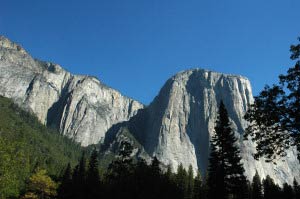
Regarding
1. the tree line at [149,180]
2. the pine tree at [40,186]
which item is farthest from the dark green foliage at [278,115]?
the pine tree at [40,186]

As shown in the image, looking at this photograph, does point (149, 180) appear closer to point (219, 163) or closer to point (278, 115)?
point (219, 163)

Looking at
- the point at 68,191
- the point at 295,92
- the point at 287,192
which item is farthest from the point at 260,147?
the point at 287,192

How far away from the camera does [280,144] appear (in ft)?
79.0

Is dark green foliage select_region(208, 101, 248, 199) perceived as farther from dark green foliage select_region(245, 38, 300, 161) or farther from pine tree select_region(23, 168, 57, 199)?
pine tree select_region(23, 168, 57, 199)

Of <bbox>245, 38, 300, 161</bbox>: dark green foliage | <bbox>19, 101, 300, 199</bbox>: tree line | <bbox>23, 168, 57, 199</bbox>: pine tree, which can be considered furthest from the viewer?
<bbox>23, 168, 57, 199</bbox>: pine tree

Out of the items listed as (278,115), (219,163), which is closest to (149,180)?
(219,163)

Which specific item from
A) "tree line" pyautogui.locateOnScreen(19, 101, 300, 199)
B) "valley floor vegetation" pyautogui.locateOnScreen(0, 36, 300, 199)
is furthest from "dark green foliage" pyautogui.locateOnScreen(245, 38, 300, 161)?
"tree line" pyautogui.locateOnScreen(19, 101, 300, 199)

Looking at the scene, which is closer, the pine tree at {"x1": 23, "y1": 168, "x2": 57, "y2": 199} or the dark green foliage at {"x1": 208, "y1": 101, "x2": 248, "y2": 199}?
the dark green foliage at {"x1": 208, "y1": 101, "x2": 248, "y2": 199}

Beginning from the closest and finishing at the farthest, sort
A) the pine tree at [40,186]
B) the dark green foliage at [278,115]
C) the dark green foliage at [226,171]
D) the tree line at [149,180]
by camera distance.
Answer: the dark green foliage at [278,115]
the dark green foliage at [226,171]
the tree line at [149,180]
the pine tree at [40,186]

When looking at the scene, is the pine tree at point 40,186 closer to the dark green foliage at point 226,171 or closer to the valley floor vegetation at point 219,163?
the valley floor vegetation at point 219,163

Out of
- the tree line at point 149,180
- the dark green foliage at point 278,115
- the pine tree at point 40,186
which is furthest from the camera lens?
the pine tree at point 40,186

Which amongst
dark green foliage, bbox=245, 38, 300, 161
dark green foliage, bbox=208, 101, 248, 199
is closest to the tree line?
dark green foliage, bbox=208, 101, 248, 199

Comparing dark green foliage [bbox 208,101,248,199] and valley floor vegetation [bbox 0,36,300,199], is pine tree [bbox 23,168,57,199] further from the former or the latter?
dark green foliage [bbox 208,101,248,199]

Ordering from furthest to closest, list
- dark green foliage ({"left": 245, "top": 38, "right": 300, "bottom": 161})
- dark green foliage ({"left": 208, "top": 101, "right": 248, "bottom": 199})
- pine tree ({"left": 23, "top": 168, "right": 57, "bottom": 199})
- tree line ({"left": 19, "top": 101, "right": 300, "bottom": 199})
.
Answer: pine tree ({"left": 23, "top": 168, "right": 57, "bottom": 199})
tree line ({"left": 19, "top": 101, "right": 300, "bottom": 199})
dark green foliage ({"left": 208, "top": 101, "right": 248, "bottom": 199})
dark green foliage ({"left": 245, "top": 38, "right": 300, "bottom": 161})
